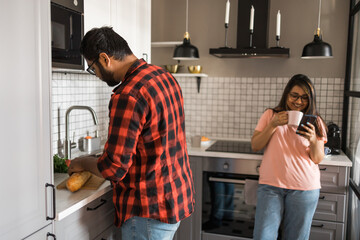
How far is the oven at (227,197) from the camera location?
9.54 ft

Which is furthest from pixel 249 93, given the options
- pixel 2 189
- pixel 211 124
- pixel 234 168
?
pixel 2 189

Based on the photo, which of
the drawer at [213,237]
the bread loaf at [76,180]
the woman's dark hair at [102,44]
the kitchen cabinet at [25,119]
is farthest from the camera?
the drawer at [213,237]

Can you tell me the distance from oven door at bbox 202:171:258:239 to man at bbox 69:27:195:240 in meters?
1.25

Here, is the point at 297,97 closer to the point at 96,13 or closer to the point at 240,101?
the point at 240,101

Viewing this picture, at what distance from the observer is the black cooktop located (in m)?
2.99

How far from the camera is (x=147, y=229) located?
65.2 inches

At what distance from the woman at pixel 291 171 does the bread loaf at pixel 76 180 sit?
3.81ft

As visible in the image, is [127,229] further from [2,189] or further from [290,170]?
[290,170]

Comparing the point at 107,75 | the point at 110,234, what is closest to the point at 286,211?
the point at 110,234

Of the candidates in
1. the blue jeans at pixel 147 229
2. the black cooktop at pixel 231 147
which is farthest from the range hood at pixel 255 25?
the blue jeans at pixel 147 229

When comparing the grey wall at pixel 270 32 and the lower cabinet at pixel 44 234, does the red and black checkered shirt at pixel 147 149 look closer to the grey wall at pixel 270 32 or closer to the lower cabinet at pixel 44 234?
the lower cabinet at pixel 44 234

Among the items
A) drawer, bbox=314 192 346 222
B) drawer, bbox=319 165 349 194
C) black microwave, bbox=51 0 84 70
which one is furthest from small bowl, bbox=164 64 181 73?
drawer, bbox=314 192 346 222

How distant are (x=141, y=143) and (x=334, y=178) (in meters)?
1.77

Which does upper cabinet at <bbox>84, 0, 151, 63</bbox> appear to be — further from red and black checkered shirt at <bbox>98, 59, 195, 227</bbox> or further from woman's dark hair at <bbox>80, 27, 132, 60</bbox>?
red and black checkered shirt at <bbox>98, 59, 195, 227</bbox>
